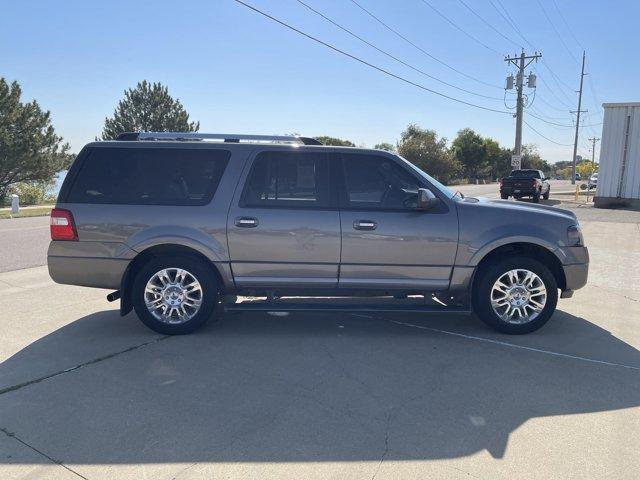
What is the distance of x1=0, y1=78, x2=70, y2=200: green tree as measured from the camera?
114ft

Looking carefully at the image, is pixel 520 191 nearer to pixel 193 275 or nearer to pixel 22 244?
pixel 22 244

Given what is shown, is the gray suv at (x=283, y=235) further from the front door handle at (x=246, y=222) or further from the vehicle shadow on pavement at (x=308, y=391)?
the vehicle shadow on pavement at (x=308, y=391)

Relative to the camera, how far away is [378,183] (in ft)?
16.4

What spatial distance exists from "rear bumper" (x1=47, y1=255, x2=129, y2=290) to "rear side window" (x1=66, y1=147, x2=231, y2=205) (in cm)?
60

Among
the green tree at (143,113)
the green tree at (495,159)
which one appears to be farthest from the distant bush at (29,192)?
the green tree at (495,159)

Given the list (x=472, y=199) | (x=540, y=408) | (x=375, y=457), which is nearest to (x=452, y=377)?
(x=540, y=408)

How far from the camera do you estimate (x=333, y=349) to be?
4598 millimetres

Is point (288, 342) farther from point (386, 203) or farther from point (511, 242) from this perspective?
point (511, 242)

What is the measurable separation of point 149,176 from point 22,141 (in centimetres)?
3731

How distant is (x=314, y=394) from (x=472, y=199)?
2898 millimetres

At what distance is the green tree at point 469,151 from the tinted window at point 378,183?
3145 inches

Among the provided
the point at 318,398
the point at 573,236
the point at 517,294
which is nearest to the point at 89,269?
the point at 318,398

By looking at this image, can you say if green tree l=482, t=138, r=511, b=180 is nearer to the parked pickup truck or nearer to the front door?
the parked pickup truck

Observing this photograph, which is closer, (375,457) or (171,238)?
(375,457)
